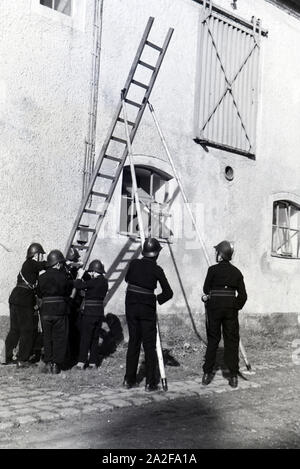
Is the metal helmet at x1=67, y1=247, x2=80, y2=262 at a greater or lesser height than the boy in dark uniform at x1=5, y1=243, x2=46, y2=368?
greater

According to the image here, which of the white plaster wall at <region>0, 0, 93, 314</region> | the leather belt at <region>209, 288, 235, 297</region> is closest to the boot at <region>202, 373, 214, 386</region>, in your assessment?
the leather belt at <region>209, 288, 235, 297</region>

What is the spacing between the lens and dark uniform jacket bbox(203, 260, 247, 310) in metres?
7.04

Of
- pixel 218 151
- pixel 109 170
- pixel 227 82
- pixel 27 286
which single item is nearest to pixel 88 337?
pixel 27 286

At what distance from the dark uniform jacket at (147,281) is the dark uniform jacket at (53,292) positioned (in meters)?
1.11

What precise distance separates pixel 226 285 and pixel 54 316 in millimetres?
2188

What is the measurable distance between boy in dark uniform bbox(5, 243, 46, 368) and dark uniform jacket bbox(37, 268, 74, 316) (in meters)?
0.24

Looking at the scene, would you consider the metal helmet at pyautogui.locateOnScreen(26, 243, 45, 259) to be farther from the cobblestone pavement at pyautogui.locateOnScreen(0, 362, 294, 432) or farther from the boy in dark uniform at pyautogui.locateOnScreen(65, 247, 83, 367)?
the cobblestone pavement at pyautogui.locateOnScreen(0, 362, 294, 432)

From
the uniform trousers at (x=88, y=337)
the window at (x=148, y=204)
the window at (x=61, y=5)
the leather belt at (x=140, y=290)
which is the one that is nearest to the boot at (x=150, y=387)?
the leather belt at (x=140, y=290)

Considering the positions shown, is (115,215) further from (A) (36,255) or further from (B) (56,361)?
(B) (56,361)

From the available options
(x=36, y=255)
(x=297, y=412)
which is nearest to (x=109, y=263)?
(x=36, y=255)

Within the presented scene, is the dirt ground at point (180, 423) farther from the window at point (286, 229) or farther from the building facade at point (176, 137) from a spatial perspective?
the window at point (286, 229)

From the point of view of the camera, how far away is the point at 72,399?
19.4 feet

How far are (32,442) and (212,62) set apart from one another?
816 centimetres

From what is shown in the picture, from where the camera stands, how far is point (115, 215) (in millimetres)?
9172
